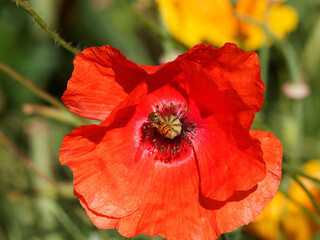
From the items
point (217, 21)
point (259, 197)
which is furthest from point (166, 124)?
point (217, 21)

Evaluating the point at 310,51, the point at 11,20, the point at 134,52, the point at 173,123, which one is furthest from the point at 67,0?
the point at 173,123

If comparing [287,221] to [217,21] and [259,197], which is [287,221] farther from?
[217,21]

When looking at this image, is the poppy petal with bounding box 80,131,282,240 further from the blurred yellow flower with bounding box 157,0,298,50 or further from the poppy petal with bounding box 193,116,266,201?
the blurred yellow flower with bounding box 157,0,298,50

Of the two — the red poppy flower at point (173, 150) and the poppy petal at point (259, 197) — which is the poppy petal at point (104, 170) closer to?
the red poppy flower at point (173, 150)

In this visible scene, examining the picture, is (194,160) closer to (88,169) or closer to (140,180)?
(140,180)

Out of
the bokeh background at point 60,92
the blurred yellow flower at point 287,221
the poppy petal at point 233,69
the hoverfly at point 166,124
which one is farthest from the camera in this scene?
the bokeh background at point 60,92

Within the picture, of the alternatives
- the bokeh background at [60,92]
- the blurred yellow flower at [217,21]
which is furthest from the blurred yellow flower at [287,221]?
the blurred yellow flower at [217,21]

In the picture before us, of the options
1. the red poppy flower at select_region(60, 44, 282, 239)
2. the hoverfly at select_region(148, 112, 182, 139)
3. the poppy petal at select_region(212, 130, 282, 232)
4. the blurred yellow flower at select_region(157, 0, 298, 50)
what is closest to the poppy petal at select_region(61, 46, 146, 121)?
the red poppy flower at select_region(60, 44, 282, 239)
